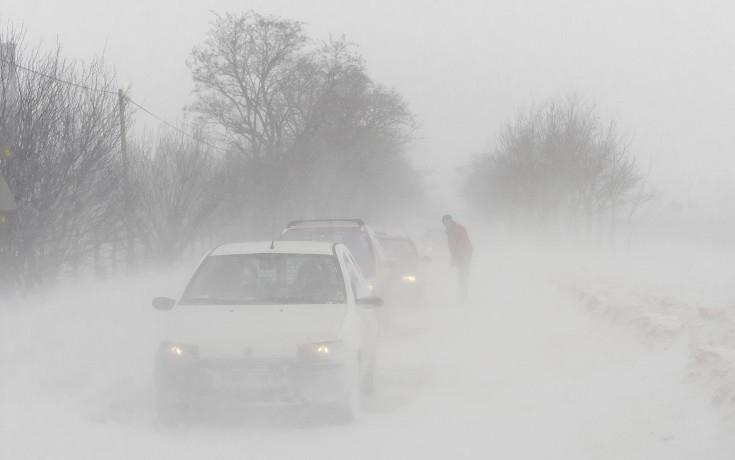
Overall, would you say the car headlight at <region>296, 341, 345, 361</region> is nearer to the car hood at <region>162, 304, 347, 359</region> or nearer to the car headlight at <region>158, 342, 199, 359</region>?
the car hood at <region>162, 304, 347, 359</region>

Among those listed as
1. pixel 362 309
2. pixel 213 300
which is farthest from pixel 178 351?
pixel 362 309

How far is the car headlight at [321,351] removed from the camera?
21.4 ft

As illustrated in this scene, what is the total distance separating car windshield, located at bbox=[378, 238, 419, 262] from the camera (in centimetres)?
1672

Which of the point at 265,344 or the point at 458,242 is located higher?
the point at 458,242

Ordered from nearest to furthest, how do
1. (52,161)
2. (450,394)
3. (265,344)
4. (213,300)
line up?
(265,344)
(213,300)
(450,394)
(52,161)

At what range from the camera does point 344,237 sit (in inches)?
489

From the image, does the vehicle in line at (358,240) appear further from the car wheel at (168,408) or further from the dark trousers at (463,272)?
the car wheel at (168,408)

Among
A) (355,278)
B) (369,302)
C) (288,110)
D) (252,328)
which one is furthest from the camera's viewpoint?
(288,110)

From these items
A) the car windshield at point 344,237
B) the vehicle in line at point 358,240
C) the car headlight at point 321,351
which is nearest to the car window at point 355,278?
the car headlight at point 321,351

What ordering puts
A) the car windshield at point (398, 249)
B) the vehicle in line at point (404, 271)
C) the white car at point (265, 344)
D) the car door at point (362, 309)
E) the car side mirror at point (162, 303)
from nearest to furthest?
1. the white car at point (265, 344)
2. the car door at point (362, 309)
3. the car side mirror at point (162, 303)
4. the vehicle in line at point (404, 271)
5. the car windshield at point (398, 249)

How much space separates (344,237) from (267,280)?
15.4 ft

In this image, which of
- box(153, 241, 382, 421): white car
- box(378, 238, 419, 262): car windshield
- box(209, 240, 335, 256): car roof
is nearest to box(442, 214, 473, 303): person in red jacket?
box(378, 238, 419, 262): car windshield

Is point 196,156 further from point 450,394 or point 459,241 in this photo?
point 450,394

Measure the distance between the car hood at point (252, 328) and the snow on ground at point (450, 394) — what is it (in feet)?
1.83
